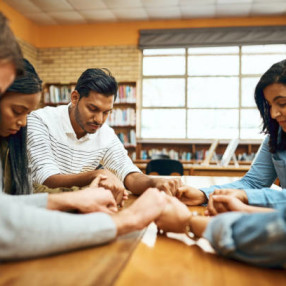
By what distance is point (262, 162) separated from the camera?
5.76ft

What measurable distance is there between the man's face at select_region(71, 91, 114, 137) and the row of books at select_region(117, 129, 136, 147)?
4437 mm

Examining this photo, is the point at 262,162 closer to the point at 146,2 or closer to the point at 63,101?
the point at 146,2

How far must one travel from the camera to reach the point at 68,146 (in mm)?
1861

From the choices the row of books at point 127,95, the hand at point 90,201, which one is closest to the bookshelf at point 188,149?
the row of books at point 127,95

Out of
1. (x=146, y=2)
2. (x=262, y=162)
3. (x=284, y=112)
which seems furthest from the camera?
(x=146, y=2)

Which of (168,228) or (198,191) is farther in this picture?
(198,191)

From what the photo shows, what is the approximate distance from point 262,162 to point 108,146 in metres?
0.89

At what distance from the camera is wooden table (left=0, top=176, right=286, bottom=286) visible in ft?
1.91

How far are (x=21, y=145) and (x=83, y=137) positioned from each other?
0.65 meters

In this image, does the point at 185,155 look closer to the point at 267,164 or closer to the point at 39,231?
the point at 267,164

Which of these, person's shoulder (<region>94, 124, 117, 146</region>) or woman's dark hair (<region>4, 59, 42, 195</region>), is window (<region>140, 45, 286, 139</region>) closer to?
person's shoulder (<region>94, 124, 117, 146</region>)

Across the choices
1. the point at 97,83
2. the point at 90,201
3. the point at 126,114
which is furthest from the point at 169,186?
the point at 126,114

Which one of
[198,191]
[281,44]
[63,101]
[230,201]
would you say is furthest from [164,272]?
[281,44]

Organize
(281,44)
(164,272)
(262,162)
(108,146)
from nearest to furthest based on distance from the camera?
(164,272)
(262,162)
(108,146)
(281,44)
